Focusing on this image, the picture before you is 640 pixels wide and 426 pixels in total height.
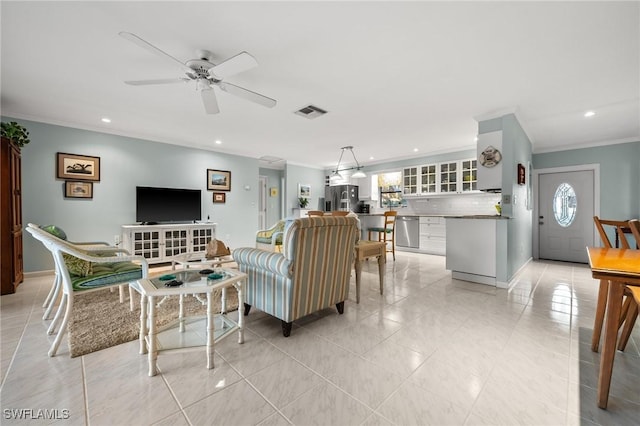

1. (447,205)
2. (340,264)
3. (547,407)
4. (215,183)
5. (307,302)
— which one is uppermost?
(215,183)

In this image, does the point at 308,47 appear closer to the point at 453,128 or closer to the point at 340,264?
the point at 340,264

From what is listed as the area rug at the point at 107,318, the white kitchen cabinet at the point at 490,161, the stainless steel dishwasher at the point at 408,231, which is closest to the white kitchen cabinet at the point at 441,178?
the stainless steel dishwasher at the point at 408,231

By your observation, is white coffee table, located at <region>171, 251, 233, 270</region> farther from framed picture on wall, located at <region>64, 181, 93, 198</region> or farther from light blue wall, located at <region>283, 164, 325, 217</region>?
light blue wall, located at <region>283, 164, 325, 217</region>

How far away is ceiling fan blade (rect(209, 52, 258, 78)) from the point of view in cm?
198

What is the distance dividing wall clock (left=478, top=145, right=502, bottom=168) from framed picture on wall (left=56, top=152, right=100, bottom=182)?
20.4 feet

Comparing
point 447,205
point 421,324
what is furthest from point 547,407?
point 447,205

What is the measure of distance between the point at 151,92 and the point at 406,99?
3130mm

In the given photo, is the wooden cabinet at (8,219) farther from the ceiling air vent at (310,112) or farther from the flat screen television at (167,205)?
the ceiling air vent at (310,112)

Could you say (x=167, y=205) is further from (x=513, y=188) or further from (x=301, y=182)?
(x=513, y=188)

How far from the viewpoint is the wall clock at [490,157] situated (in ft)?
12.3

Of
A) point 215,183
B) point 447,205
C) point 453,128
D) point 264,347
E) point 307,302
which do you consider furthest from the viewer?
point 447,205

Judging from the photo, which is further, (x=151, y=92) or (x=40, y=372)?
(x=151, y=92)

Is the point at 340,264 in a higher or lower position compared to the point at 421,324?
higher

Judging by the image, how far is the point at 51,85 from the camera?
3037mm
